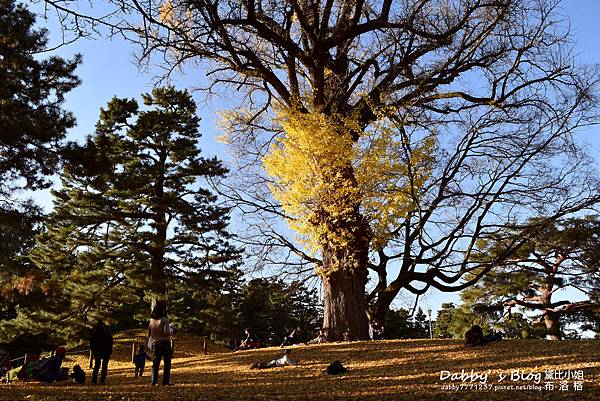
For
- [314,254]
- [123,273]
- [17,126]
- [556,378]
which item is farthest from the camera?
[123,273]

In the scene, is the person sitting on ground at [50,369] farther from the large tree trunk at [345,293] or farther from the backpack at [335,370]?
the large tree trunk at [345,293]

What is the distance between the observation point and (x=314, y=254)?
1231 centimetres

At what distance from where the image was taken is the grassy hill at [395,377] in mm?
5285

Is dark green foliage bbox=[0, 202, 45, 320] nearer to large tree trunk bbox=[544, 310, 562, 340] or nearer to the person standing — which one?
the person standing

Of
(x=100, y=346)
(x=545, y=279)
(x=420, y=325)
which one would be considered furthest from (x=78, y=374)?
(x=420, y=325)

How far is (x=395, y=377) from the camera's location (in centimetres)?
683

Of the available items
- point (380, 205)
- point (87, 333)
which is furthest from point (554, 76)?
point (87, 333)

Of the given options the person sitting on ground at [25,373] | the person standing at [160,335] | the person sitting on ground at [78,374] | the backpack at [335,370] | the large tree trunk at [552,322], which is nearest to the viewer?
the person standing at [160,335]

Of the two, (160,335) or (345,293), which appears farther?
(345,293)

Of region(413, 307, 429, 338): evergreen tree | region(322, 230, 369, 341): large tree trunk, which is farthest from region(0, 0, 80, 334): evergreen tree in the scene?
region(413, 307, 429, 338): evergreen tree

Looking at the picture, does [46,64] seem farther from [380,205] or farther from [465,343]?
[465,343]

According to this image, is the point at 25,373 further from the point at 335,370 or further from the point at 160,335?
the point at 335,370

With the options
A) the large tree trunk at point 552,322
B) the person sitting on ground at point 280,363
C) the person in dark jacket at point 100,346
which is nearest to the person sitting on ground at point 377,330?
the person sitting on ground at point 280,363

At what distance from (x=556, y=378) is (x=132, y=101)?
71.4 feet
